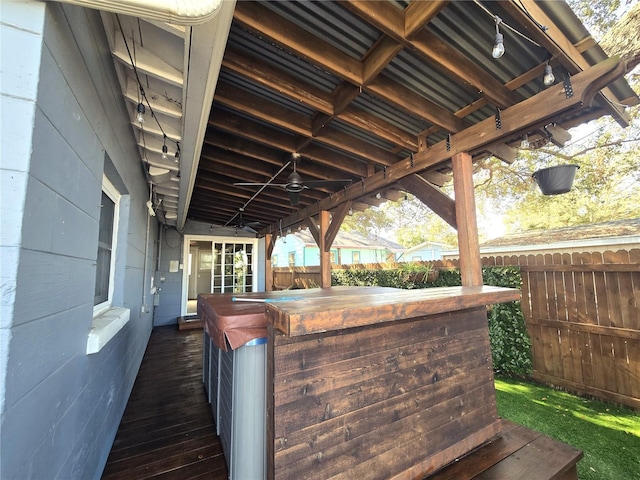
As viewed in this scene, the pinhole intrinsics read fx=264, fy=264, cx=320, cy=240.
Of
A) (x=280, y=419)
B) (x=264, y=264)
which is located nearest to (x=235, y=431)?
(x=280, y=419)

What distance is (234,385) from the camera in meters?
1.68

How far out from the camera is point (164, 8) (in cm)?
80

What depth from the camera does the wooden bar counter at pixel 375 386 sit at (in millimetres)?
1336

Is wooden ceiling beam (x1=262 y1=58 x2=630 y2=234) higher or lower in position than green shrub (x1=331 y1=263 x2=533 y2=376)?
higher

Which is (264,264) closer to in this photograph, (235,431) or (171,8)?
(235,431)

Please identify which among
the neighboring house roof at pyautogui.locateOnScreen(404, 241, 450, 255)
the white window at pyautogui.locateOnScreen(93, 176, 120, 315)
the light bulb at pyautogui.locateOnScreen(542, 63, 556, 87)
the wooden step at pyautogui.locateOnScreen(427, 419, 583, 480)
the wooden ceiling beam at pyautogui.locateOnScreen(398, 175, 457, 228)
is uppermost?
the light bulb at pyautogui.locateOnScreen(542, 63, 556, 87)

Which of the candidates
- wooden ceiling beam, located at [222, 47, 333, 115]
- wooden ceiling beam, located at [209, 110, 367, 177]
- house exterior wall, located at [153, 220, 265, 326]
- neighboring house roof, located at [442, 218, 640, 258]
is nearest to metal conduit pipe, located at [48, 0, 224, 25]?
wooden ceiling beam, located at [222, 47, 333, 115]

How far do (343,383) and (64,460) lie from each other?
127 centimetres

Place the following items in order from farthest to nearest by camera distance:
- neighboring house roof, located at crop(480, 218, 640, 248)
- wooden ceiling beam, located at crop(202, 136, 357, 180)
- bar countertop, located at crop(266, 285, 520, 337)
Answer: neighboring house roof, located at crop(480, 218, 640, 248) < wooden ceiling beam, located at crop(202, 136, 357, 180) < bar countertop, located at crop(266, 285, 520, 337)

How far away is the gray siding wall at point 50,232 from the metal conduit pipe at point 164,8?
0.66 ft

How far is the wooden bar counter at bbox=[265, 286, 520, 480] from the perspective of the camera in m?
1.34

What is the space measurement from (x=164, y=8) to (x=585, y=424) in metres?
4.32

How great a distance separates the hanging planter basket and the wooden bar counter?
148 cm

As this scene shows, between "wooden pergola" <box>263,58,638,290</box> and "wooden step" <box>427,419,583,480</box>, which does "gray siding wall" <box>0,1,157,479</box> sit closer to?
"wooden step" <box>427,419,583,480</box>
